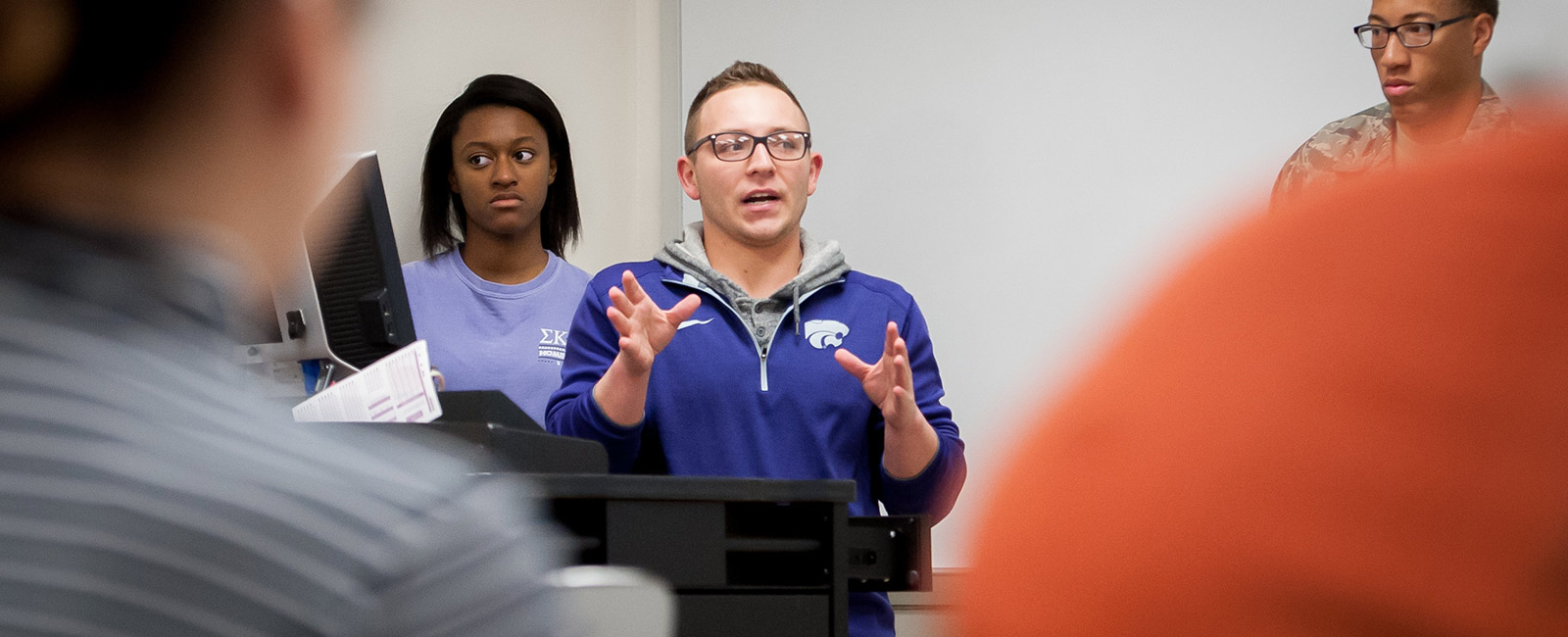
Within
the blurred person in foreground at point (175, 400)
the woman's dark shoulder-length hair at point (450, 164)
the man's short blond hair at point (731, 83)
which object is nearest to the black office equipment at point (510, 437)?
the blurred person in foreground at point (175, 400)

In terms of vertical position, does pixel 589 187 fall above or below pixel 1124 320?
above

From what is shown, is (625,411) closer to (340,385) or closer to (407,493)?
(340,385)

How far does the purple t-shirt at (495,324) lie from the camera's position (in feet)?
8.86

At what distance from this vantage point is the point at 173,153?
408mm

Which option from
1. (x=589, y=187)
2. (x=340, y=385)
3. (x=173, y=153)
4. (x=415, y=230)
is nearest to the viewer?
(x=173, y=153)

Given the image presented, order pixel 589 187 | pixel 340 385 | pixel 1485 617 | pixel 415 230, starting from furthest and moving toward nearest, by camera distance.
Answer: pixel 589 187
pixel 415 230
pixel 340 385
pixel 1485 617

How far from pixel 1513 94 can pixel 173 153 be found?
378mm

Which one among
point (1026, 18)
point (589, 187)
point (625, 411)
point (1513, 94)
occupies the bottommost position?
point (625, 411)

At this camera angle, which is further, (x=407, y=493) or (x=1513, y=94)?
(x=407, y=493)

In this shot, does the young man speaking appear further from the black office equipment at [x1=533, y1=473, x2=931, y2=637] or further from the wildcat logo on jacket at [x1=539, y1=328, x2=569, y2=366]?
the wildcat logo on jacket at [x1=539, y1=328, x2=569, y2=366]

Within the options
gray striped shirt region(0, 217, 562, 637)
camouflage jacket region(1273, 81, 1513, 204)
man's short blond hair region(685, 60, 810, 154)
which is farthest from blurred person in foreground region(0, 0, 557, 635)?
man's short blond hair region(685, 60, 810, 154)

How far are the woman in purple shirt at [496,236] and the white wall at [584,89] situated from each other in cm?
14

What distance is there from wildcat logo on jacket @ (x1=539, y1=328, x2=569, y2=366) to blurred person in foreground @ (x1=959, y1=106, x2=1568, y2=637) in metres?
2.60

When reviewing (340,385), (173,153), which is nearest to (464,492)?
(173,153)
